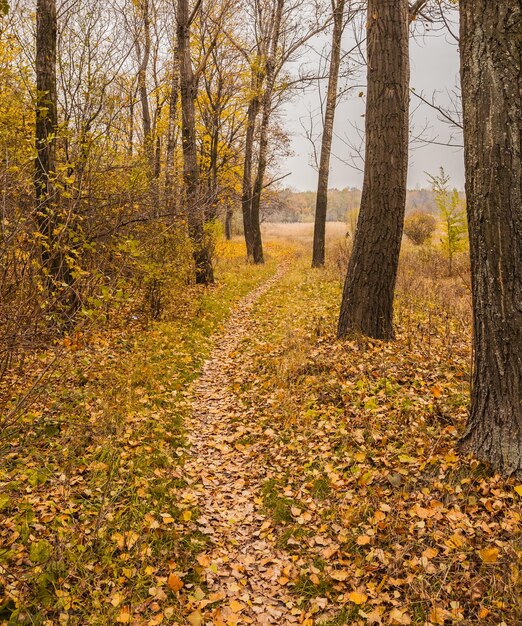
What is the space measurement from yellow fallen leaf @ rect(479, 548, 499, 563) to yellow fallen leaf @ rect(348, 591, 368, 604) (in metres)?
0.90

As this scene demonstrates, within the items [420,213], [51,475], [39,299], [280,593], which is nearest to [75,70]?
[39,299]

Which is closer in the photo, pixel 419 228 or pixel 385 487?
pixel 385 487

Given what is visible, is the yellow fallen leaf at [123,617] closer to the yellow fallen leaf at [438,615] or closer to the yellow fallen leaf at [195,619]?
the yellow fallen leaf at [195,619]

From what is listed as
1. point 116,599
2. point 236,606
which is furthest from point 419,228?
point 116,599

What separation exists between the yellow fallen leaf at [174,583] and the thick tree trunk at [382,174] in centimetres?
461

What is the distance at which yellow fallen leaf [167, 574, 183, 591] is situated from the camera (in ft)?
10.9

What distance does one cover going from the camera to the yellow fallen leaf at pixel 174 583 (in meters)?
3.32

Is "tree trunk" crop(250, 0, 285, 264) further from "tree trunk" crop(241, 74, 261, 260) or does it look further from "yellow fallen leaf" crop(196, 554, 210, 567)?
"yellow fallen leaf" crop(196, 554, 210, 567)

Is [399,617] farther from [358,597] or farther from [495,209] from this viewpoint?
[495,209]

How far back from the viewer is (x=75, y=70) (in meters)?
7.93

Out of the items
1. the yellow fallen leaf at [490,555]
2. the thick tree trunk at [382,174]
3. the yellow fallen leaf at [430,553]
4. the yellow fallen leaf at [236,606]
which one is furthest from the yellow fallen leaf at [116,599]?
the thick tree trunk at [382,174]

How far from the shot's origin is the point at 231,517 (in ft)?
13.8

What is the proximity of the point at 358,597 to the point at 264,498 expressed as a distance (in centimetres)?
145

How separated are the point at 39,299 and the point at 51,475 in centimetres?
193
